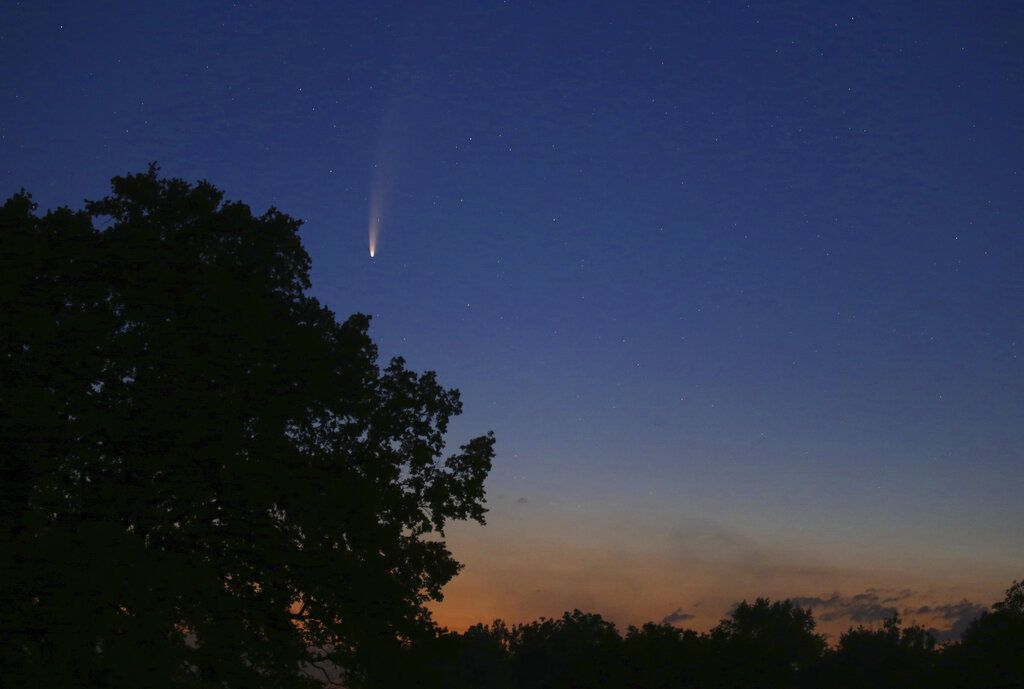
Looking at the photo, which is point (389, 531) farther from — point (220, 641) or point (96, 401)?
point (96, 401)

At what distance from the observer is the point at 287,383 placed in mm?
24766

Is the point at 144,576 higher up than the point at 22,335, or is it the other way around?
the point at 22,335

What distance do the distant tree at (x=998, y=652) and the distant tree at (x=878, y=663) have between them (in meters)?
6.73

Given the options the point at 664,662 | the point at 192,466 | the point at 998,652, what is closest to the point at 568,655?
the point at 664,662

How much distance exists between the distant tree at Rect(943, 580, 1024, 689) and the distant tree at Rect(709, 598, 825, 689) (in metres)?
17.1

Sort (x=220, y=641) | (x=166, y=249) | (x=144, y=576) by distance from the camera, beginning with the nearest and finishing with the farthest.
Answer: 1. (x=144, y=576)
2. (x=220, y=641)
3. (x=166, y=249)

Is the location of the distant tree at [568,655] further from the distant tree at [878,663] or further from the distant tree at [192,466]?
the distant tree at [192,466]

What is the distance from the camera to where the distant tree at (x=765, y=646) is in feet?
288

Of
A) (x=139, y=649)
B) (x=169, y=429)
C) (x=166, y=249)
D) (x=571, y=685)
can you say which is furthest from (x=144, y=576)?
(x=571, y=685)

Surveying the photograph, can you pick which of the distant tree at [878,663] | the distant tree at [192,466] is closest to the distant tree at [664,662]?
the distant tree at [878,663]

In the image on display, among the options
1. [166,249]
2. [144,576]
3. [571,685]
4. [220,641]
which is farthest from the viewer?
[571,685]

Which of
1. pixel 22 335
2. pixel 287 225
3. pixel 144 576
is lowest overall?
pixel 144 576

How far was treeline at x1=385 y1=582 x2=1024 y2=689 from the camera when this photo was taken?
70.8 metres

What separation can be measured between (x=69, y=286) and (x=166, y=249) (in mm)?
2441
